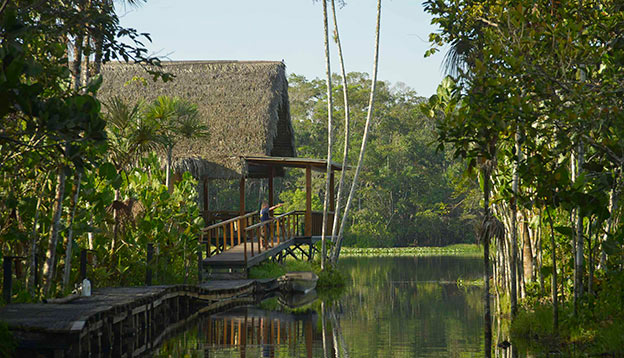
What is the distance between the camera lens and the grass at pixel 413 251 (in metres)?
39.5

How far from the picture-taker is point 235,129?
68.8 feet

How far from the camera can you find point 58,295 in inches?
412

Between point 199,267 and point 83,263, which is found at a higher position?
point 83,263

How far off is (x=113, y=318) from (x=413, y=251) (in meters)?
32.7

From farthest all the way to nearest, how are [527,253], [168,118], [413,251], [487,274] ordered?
[413,251] < [168,118] < [527,253] < [487,274]

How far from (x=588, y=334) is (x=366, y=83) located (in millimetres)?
42347

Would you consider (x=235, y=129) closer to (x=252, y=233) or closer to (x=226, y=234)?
(x=226, y=234)

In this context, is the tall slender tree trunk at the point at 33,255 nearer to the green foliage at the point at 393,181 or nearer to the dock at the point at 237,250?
the dock at the point at 237,250

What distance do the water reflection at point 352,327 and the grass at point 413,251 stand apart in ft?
67.1

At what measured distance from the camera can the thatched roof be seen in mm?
20094

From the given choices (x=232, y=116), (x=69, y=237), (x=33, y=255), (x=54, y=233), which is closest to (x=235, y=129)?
(x=232, y=116)

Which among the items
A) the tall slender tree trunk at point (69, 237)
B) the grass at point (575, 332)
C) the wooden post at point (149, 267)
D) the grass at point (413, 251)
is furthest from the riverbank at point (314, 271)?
the grass at point (413, 251)

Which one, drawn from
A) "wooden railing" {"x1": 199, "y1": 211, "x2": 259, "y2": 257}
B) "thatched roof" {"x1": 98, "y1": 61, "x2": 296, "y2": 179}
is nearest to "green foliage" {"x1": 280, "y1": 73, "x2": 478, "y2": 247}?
"thatched roof" {"x1": 98, "y1": 61, "x2": 296, "y2": 179}

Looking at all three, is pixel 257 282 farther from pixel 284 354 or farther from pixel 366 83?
pixel 366 83
